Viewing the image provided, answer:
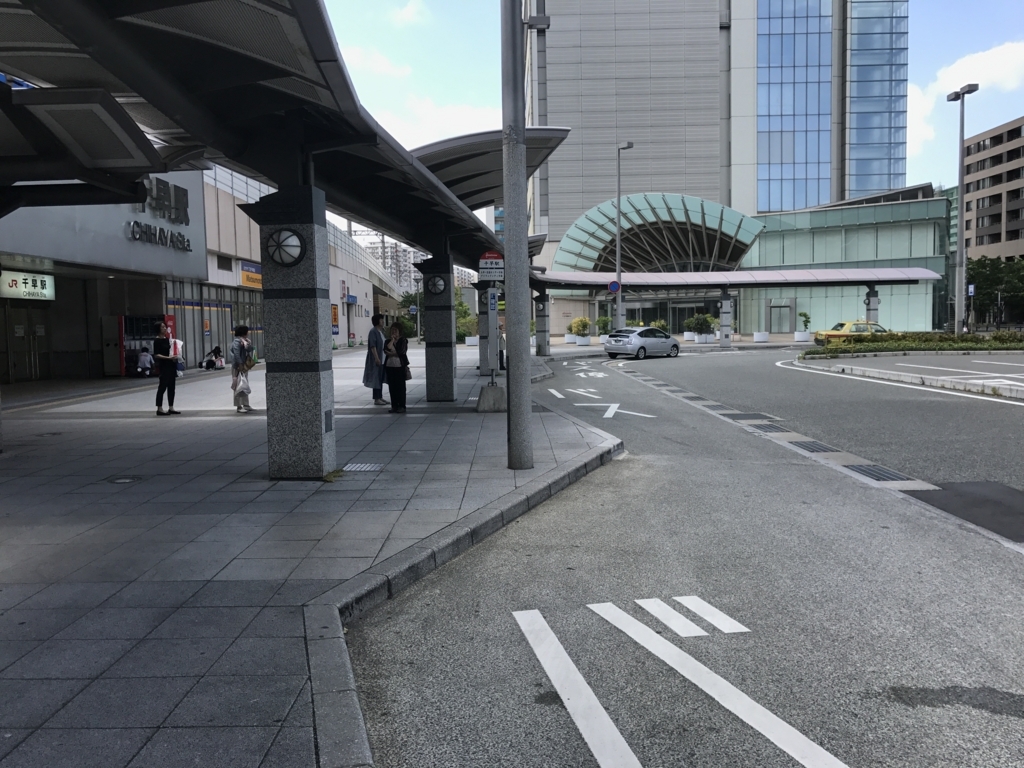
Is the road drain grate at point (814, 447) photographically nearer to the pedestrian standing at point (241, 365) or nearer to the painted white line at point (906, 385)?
the painted white line at point (906, 385)

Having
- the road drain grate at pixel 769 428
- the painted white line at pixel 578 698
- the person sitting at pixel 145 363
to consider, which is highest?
the person sitting at pixel 145 363

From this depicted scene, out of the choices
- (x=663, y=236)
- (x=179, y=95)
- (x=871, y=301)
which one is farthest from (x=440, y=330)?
(x=663, y=236)

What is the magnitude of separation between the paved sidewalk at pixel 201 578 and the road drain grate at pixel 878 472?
10.1 ft

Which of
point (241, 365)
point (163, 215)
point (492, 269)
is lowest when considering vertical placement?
point (241, 365)

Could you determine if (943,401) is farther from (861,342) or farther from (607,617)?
(861,342)

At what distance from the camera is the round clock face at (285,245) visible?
8102mm

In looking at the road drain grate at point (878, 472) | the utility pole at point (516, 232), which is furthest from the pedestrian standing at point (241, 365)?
the road drain grate at point (878, 472)

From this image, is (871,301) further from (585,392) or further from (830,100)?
Result: (830,100)

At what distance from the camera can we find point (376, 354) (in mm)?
14977

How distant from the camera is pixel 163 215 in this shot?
2458 cm

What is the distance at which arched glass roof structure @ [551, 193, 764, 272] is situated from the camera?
177 ft

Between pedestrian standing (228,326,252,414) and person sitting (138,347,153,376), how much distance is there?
10.7 metres

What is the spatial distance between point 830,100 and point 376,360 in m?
69.6

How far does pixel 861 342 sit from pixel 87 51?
33.4 m
